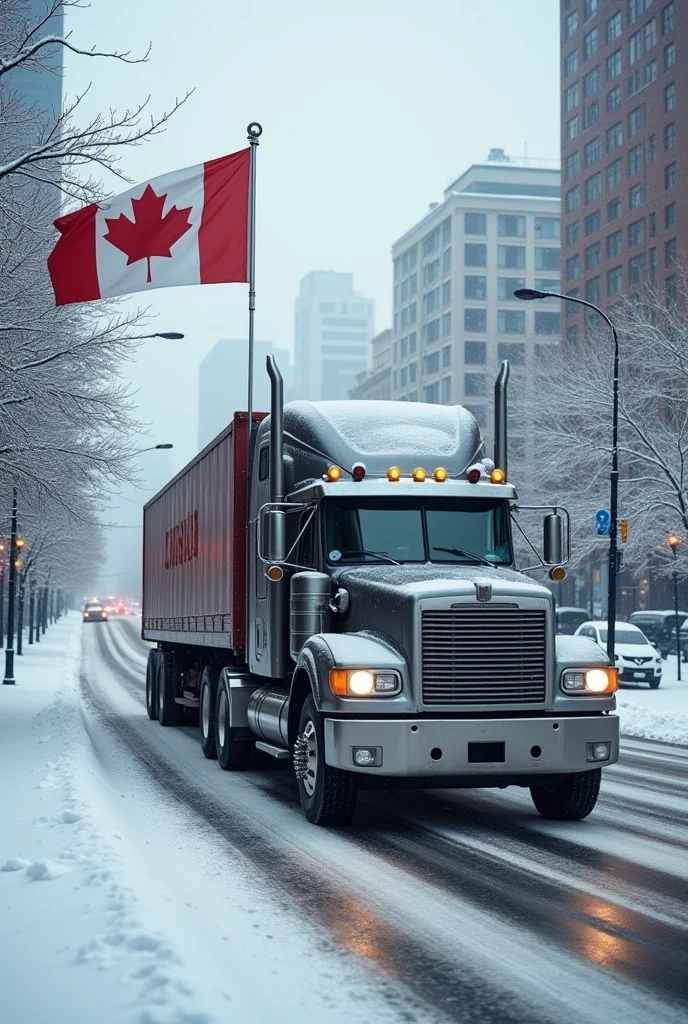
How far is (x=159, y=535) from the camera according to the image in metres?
22.6

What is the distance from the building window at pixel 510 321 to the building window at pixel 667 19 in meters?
47.5

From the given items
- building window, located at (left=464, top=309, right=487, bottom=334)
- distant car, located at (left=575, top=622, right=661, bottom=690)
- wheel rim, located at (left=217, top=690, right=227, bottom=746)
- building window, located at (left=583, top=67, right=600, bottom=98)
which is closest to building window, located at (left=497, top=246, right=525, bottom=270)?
building window, located at (left=464, top=309, right=487, bottom=334)

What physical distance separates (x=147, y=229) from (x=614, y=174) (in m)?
76.1

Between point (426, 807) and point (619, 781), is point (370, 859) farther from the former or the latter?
point (619, 781)

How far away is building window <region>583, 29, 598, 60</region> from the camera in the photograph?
299 feet

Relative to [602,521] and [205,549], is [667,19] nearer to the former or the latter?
[602,521]

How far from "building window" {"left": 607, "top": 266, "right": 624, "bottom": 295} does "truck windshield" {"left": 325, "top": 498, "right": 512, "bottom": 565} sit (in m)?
76.0

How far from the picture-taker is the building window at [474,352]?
406 ft

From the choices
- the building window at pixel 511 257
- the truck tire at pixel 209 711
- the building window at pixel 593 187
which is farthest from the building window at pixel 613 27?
the truck tire at pixel 209 711

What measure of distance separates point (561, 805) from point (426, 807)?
150 centimetres

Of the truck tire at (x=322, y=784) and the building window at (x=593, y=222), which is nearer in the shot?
the truck tire at (x=322, y=784)

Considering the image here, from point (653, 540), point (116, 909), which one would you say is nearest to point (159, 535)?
point (116, 909)

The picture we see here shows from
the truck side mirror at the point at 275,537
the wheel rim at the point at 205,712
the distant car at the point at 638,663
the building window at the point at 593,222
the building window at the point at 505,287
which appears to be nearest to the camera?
the truck side mirror at the point at 275,537

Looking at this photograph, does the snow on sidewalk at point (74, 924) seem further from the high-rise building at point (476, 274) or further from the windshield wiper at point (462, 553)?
the high-rise building at point (476, 274)
